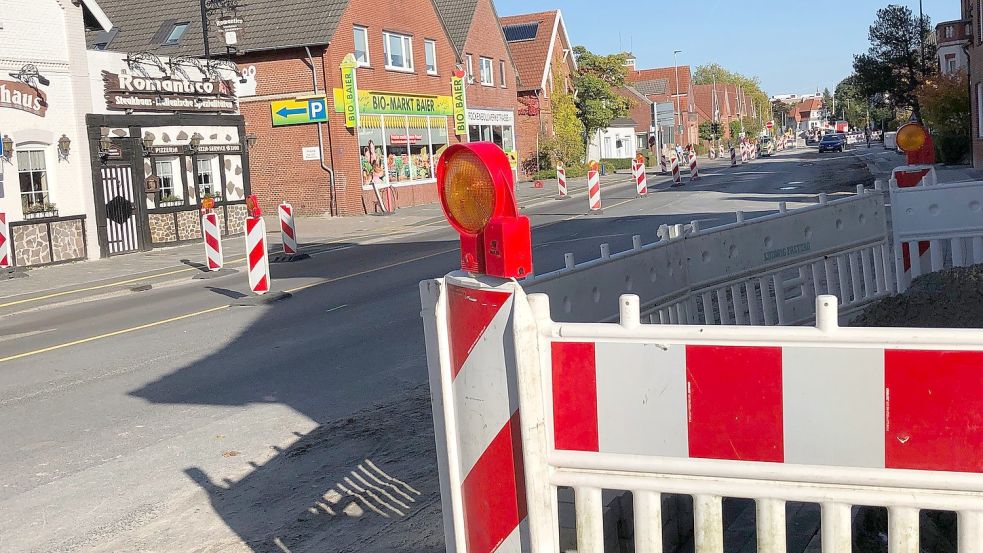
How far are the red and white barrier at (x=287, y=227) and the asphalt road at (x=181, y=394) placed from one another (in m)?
2.59

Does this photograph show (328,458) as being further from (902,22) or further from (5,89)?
(902,22)

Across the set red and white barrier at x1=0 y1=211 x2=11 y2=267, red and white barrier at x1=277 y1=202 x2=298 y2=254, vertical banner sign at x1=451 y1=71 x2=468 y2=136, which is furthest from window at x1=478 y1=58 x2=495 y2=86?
red and white barrier at x1=0 y1=211 x2=11 y2=267

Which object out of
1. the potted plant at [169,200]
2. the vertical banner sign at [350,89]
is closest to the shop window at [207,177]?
the potted plant at [169,200]

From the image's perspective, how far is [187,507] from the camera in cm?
555

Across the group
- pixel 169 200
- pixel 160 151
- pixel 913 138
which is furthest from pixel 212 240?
pixel 913 138

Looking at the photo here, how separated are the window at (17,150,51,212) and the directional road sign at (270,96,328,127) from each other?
11.8 m

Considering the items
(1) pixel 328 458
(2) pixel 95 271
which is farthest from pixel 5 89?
(1) pixel 328 458

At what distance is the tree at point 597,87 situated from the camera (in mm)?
58312

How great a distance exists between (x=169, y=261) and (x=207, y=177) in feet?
17.9

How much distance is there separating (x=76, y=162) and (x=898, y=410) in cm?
2211

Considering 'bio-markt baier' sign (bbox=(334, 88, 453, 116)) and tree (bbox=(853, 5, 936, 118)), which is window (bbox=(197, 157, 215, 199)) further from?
tree (bbox=(853, 5, 936, 118))

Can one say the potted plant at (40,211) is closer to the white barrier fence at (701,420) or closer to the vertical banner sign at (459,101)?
the white barrier fence at (701,420)

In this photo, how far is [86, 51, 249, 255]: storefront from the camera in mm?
22734

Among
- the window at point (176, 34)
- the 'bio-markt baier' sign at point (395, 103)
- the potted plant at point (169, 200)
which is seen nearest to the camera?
the potted plant at point (169, 200)
